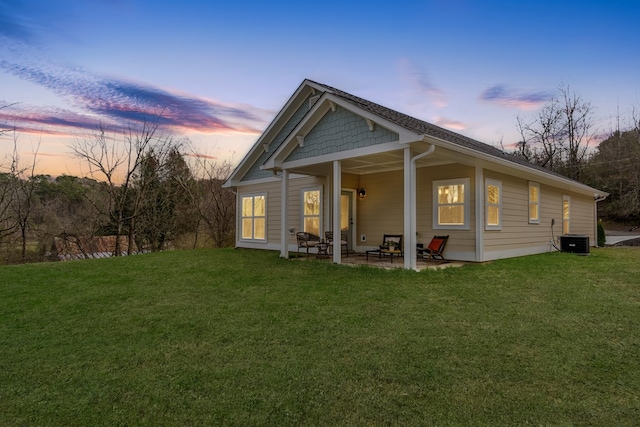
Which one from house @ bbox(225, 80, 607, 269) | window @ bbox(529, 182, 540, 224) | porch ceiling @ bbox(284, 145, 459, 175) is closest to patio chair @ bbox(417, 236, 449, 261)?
house @ bbox(225, 80, 607, 269)

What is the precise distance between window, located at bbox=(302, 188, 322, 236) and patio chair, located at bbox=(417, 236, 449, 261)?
344 cm

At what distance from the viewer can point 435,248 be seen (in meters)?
9.27

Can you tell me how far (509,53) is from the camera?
40.5ft

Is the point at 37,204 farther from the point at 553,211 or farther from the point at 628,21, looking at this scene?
the point at 628,21

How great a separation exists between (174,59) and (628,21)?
1587cm

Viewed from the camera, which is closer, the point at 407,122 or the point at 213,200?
the point at 407,122

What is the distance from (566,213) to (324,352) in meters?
14.6

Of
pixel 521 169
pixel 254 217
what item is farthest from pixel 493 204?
pixel 254 217

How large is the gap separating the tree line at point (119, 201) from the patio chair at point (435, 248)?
1069 centimetres

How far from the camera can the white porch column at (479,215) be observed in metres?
8.78

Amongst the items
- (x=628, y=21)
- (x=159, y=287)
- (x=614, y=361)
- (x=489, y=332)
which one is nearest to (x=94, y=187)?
(x=159, y=287)

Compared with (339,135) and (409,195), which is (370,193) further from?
(409,195)

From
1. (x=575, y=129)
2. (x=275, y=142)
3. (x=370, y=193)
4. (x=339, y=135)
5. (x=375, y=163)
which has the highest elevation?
(x=575, y=129)

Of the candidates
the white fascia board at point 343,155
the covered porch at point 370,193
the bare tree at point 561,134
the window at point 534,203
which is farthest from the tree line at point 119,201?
the bare tree at point 561,134
